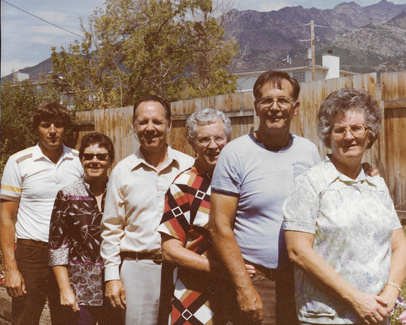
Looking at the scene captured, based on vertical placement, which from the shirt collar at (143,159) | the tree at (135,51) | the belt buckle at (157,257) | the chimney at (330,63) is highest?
the chimney at (330,63)

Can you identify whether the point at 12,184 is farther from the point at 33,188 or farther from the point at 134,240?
the point at 134,240

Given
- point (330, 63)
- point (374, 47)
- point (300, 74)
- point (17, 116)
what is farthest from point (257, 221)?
point (374, 47)

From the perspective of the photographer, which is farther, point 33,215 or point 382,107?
point 382,107

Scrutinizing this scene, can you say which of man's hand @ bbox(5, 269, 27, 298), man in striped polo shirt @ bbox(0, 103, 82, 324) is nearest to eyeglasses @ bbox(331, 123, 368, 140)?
man in striped polo shirt @ bbox(0, 103, 82, 324)

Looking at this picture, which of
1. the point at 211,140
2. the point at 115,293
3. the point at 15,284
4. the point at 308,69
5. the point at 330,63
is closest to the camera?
the point at 211,140

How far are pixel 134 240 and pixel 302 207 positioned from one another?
1.13m

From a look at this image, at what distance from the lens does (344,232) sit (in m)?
1.95

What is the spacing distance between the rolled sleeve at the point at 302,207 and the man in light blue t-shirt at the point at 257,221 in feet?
0.45

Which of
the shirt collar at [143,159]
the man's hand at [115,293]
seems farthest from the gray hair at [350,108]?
the man's hand at [115,293]

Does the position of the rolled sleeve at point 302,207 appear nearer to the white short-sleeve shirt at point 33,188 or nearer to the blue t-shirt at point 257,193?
A: the blue t-shirt at point 257,193

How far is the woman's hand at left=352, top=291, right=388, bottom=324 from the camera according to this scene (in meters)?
1.92

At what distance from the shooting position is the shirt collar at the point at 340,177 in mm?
2035

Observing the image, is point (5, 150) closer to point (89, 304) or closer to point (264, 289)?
point (89, 304)

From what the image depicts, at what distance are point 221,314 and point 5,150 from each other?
9.82 meters
